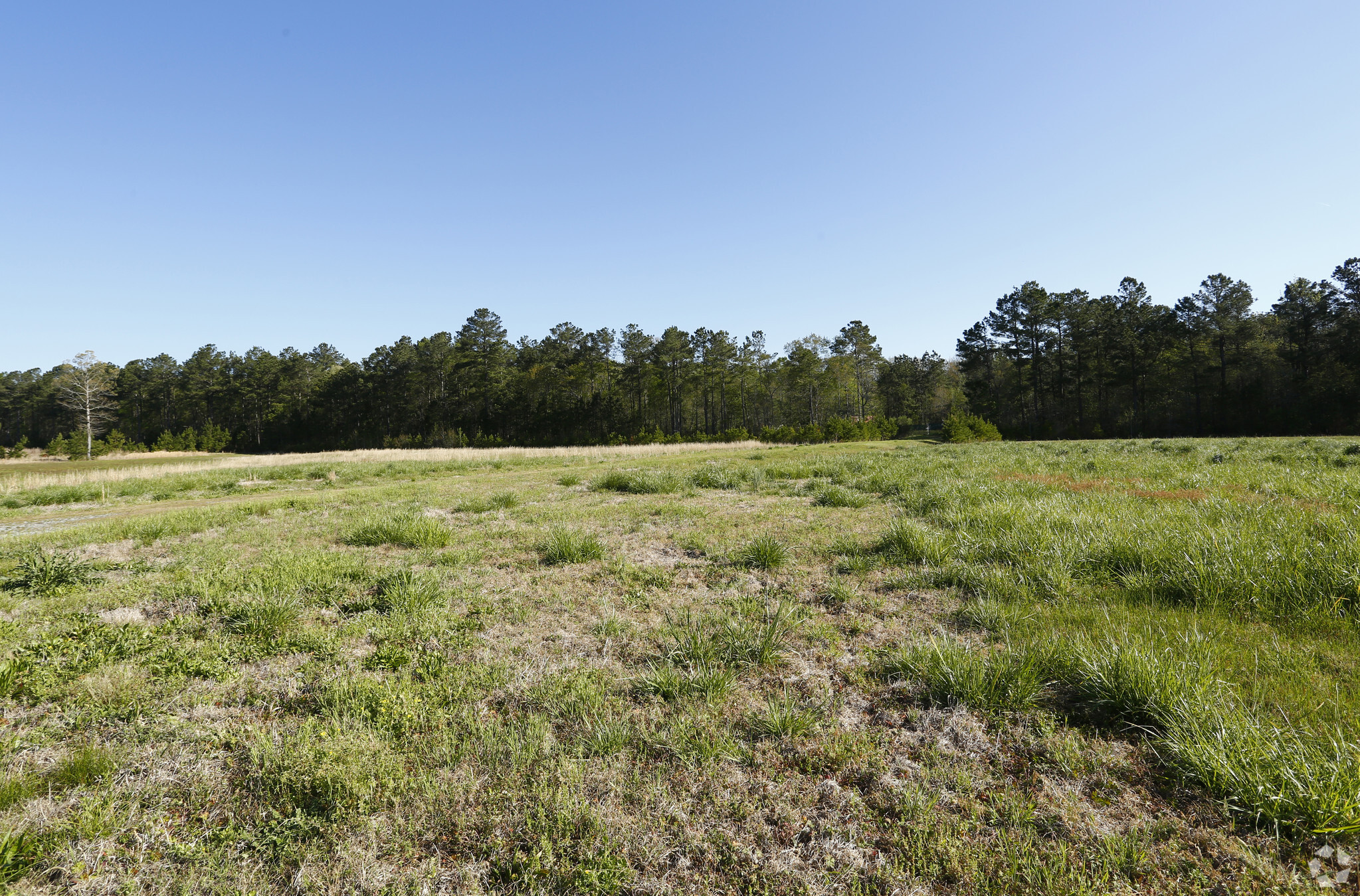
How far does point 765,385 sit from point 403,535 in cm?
7838

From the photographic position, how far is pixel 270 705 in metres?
3.58

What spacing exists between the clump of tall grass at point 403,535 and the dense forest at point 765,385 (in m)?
42.8

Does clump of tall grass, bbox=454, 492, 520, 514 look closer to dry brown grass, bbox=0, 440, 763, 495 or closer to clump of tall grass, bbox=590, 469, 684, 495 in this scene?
clump of tall grass, bbox=590, 469, 684, 495

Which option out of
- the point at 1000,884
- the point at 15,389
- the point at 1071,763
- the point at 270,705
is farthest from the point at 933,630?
the point at 15,389

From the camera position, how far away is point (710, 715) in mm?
3348

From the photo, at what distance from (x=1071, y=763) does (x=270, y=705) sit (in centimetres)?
506

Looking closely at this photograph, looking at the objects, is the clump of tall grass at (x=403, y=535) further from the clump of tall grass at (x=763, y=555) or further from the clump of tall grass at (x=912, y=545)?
the clump of tall grass at (x=912, y=545)

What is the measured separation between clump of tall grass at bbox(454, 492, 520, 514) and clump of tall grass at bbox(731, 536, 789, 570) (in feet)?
21.4

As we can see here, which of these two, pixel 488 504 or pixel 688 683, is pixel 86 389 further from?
pixel 688 683

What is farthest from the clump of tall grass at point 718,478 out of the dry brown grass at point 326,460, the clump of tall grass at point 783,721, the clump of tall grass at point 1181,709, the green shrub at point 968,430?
the green shrub at point 968,430

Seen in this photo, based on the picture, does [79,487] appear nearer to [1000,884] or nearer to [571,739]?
[571,739]

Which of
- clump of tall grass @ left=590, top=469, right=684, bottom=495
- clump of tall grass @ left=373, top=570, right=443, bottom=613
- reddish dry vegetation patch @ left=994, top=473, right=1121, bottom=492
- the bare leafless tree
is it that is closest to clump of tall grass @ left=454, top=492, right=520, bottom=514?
clump of tall grass @ left=590, top=469, right=684, bottom=495

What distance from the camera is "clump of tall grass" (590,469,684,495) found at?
1323 cm

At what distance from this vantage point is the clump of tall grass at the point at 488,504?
11250 millimetres
